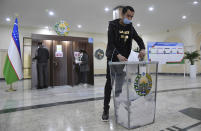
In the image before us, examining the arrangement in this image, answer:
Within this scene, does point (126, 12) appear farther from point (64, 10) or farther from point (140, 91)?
point (64, 10)

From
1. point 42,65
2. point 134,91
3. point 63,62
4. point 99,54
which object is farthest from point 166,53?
point 134,91

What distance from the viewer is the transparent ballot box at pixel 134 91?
1204 mm

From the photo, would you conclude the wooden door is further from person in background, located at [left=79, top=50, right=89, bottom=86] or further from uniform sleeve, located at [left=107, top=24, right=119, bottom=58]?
uniform sleeve, located at [left=107, top=24, right=119, bottom=58]

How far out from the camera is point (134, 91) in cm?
122

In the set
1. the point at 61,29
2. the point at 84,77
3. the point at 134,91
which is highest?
the point at 61,29

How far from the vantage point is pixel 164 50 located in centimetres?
749

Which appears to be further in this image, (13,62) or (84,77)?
(84,77)

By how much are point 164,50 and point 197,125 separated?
6.86m

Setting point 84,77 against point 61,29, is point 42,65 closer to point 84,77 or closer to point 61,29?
point 61,29

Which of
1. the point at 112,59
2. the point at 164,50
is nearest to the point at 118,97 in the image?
the point at 112,59

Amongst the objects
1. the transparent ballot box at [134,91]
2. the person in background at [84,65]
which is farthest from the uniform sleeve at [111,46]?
the person in background at [84,65]

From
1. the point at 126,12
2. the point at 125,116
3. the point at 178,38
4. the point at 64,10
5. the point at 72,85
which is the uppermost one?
the point at 64,10

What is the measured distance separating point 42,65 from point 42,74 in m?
0.28

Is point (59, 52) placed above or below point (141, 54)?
above
